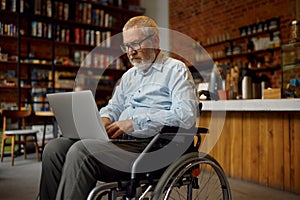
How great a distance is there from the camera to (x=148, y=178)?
1.34m

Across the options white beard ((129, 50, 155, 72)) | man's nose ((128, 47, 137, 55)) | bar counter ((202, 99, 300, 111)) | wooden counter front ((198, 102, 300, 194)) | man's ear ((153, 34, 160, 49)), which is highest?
man's ear ((153, 34, 160, 49))

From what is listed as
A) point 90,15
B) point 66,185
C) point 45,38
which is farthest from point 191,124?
point 90,15

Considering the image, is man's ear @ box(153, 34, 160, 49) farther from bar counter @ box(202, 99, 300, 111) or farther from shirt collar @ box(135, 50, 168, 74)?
bar counter @ box(202, 99, 300, 111)

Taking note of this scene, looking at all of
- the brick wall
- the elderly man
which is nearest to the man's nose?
the elderly man

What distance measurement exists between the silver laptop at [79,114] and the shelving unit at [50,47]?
12.5 ft

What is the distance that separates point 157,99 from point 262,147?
1603 millimetres

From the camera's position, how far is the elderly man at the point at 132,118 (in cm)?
124

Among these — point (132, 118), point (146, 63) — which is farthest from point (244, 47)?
point (132, 118)

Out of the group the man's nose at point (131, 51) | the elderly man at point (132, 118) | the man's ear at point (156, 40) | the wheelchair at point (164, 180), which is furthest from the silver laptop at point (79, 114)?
the man's ear at point (156, 40)

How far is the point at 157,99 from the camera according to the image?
1.57 meters

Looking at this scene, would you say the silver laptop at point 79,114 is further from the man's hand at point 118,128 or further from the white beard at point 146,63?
the white beard at point 146,63

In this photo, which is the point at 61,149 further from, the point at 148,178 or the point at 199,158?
the point at 199,158

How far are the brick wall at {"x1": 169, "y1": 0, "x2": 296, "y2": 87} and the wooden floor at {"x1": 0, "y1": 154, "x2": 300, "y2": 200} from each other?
2.53 metres

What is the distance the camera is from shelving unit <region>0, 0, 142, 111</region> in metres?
5.16
